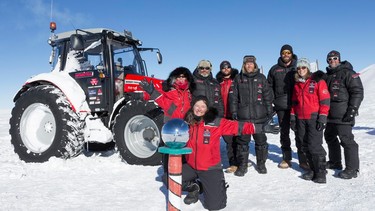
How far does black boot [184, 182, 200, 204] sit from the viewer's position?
11.0ft

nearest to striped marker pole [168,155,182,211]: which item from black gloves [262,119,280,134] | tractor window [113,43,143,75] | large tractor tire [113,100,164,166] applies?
black gloves [262,119,280,134]

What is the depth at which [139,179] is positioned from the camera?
168 inches

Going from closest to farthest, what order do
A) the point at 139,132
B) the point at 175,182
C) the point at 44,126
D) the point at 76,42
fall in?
1. the point at 175,182
2. the point at 76,42
3. the point at 139,132
4. the point at 44,126

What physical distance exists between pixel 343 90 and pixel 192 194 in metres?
2.44

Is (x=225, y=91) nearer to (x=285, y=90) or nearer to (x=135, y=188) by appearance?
(x=285, y=90)

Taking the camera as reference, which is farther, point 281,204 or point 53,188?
point 53,188

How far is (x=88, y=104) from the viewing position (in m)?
5.48

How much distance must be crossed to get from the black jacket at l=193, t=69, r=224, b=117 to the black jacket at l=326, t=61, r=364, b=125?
154 centimetres

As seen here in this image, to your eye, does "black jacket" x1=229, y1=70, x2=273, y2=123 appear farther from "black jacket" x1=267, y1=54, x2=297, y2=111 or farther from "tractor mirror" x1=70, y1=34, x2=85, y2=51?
"tractor mirror" x1=70, y1=34, x2=85, y2=51

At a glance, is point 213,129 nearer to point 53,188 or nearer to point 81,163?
point 53,188

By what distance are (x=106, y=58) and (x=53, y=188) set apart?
2.34 meters

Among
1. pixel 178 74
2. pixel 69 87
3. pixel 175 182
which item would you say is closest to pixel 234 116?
pixel 178 74

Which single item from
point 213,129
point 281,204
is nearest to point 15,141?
point 213,129

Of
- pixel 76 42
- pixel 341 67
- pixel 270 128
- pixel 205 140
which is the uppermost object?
pixel 76 42
